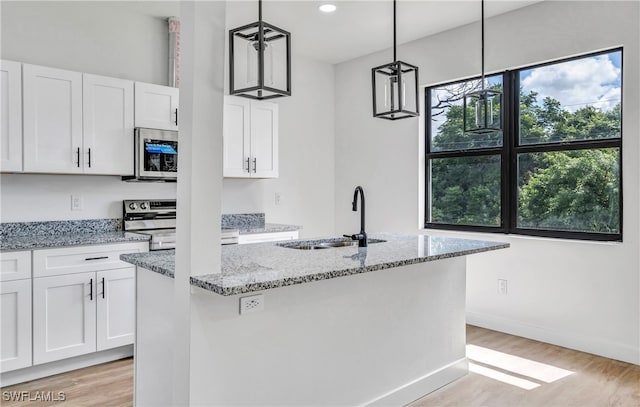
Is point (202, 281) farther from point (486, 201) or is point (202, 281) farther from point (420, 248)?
point (486, 201)

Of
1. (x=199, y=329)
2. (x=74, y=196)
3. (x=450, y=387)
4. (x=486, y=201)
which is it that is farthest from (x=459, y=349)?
(x=74, y=196)

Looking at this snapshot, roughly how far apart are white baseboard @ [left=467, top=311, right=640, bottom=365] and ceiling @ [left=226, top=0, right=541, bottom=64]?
2.60 m

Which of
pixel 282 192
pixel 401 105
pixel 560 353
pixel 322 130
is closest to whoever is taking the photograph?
pixel 401 105

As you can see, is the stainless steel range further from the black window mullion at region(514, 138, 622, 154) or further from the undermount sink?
the black window mullion at region(514, 138, 622, 154)

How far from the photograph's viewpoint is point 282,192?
495 cm

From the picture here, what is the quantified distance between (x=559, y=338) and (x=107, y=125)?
12.5ft

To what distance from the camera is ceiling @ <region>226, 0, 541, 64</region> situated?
365cm

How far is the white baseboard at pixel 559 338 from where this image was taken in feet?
10.6

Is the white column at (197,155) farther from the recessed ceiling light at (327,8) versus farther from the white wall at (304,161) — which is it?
the white wall at (304,161)

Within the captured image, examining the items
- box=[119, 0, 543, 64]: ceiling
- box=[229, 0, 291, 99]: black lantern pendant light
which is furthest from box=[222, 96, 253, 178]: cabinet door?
box=[229, 0, 291, 99]: black lantern pendant light

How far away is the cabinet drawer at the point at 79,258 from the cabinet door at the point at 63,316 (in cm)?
5

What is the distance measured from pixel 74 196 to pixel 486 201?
3.43 m

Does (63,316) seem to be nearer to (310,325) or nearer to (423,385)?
(310,325)

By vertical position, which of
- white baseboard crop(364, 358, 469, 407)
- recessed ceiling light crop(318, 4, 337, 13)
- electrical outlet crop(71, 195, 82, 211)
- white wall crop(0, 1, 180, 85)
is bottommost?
white baseboard crop(364, 358, 469, 407)
